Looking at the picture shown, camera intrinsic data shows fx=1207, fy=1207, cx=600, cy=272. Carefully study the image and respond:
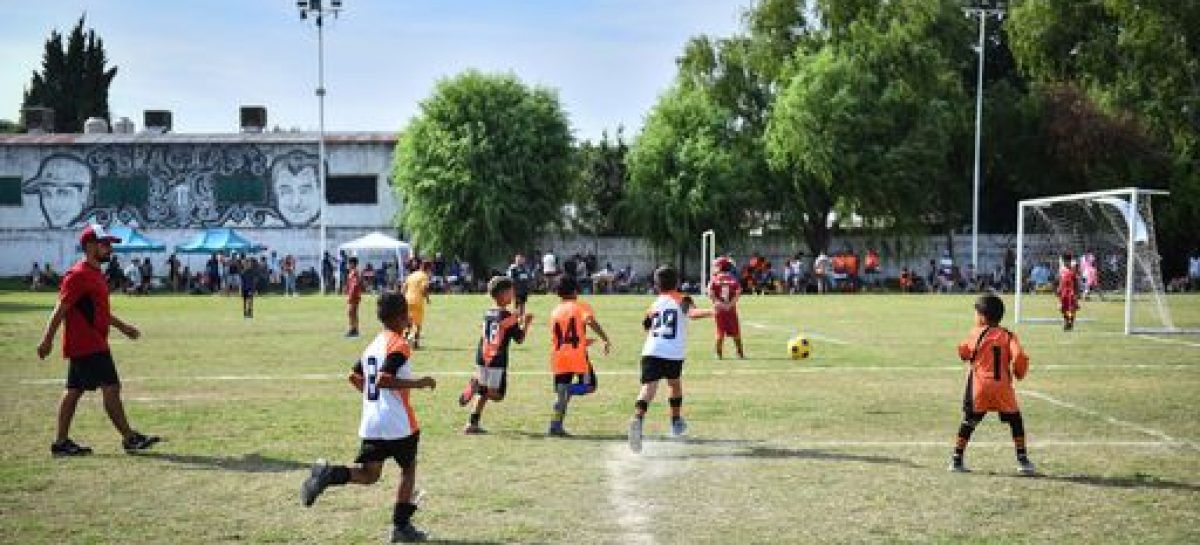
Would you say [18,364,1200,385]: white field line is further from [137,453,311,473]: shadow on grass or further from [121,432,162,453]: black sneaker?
[137,453,311,473]: shadow on grass

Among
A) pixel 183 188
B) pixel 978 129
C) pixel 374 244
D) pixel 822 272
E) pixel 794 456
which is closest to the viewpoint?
pixel 794 456

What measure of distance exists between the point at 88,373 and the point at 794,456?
6.28 meters

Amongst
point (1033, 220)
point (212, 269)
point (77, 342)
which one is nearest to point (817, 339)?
point (77, 342)

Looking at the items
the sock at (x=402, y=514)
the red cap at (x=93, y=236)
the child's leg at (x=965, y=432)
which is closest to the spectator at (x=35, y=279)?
the red cap at (x=93, y=236)

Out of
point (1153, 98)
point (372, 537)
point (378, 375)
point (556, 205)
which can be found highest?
point (1153, 98)

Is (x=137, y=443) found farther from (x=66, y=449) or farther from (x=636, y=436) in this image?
(x=636, y=436)

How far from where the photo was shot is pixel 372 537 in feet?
25.5

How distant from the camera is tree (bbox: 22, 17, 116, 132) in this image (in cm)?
7600

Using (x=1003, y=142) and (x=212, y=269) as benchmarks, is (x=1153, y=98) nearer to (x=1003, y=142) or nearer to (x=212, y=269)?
(x=1003, y=142)

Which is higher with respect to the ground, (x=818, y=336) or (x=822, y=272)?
(x=822, y=272)

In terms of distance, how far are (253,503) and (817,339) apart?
16.7m

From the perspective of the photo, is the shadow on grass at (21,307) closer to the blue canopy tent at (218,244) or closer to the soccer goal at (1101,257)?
the blue canopy tent at (218,244)

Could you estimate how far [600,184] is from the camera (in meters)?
61.5

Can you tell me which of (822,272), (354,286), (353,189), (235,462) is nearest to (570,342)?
(235,462)
